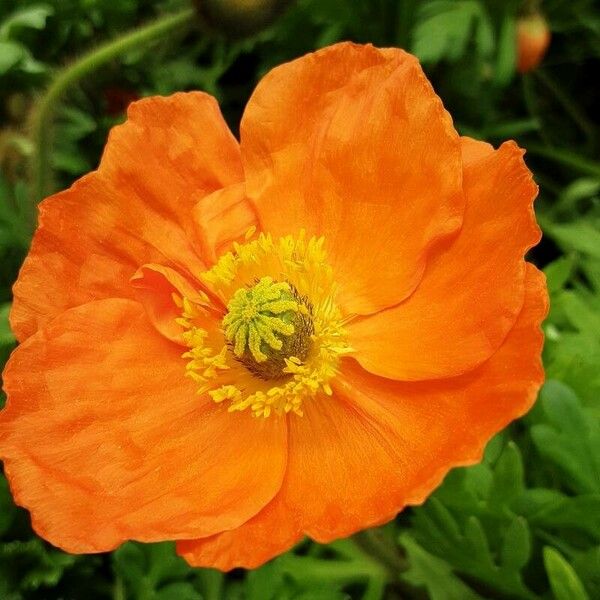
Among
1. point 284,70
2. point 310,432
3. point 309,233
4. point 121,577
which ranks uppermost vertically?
point 284,70

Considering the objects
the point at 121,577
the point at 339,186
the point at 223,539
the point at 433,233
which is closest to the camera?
the point at 223,539

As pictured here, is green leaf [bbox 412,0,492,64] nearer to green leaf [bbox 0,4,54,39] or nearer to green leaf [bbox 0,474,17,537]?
green leaf [bbox 0,4,54,39]

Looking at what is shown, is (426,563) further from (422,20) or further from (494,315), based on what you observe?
(422,20)

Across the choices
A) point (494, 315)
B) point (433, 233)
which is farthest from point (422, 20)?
point (494, 315)

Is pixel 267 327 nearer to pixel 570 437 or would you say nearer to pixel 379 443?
pixel 379 443

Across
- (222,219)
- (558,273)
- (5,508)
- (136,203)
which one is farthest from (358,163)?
(5,508)

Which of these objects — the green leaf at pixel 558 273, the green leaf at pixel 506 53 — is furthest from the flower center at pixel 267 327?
the green leaf at pixel 506 53

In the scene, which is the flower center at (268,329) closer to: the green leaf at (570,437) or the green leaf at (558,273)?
the green leaf at (570,437)
